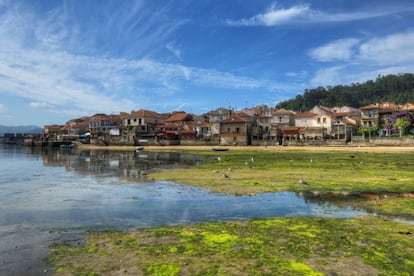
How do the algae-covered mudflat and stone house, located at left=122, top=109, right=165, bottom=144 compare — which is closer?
the algae-covered mudflat

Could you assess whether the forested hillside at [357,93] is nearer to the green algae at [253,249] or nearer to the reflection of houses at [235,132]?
the reflection of houses at [235,132]

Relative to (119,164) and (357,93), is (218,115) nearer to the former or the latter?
(119,164)

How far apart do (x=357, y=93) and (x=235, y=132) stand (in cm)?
10549

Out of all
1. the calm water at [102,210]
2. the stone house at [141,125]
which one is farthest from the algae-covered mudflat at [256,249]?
the stone house at [141,125]

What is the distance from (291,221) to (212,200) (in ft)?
18.4

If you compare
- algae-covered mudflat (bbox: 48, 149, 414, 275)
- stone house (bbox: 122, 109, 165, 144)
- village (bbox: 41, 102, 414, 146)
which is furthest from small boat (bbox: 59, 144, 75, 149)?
algae-covered mudflat (bbox: 48, 149, 414, 275)

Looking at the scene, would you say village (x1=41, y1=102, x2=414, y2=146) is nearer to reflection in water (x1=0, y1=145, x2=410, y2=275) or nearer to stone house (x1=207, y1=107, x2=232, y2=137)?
stone house (x1=207, y1=107, x2=232, y2=137)

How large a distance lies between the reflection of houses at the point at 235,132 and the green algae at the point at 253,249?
242ft

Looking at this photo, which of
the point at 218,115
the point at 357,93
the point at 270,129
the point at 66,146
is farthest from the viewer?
the point at 357,93

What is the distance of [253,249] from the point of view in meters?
9.58

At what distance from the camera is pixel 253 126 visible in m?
93.8

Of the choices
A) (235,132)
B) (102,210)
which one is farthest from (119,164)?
(235,132)

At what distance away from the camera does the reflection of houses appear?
3397 inches

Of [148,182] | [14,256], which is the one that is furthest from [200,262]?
[148,182]
